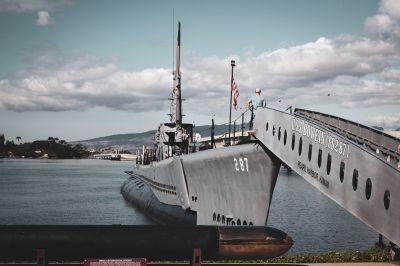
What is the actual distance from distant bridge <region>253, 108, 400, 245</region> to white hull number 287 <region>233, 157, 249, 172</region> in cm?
312

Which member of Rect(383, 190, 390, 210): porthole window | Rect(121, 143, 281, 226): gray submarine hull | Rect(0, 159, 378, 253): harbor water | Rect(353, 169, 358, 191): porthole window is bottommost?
Rect(0, 159, 378, 253): harbor water

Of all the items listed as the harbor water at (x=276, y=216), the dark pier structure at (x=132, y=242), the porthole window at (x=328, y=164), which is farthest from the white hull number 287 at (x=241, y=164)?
the harbor water at (x=276, y=216)

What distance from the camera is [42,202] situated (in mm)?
66375

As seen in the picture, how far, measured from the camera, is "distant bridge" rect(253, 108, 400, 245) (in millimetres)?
10812

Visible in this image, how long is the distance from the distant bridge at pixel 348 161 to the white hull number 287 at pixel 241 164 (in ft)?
10.2

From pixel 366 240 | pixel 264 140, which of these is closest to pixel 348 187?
pixel 264 140

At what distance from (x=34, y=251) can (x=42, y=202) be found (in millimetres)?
59612

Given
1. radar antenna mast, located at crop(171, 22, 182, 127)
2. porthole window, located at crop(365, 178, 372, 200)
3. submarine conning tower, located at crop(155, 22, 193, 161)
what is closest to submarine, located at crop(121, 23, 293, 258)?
submarine conning tower, located at crop(155, 22, 193, 161)

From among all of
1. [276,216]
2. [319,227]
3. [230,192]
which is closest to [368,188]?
[230,192]

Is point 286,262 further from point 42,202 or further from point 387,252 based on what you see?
point 42,202

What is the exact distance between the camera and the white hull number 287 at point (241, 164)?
20.8 metres

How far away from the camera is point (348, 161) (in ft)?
40.2

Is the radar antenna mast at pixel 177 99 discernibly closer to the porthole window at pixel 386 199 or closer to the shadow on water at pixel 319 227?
the shadow on water at pixel 319 227

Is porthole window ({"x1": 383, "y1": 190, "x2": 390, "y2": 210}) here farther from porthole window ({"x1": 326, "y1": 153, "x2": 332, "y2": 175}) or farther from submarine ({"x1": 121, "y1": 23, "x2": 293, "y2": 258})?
submarine ({"x1": 121, "y1": 23, "x2": 293, "y2": 258})
